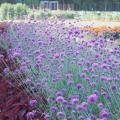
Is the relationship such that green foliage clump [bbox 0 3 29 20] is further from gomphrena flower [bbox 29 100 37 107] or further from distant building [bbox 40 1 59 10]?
gomphrena flower [bbox 29 100 37 107]

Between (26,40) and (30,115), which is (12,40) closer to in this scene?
(26,40)

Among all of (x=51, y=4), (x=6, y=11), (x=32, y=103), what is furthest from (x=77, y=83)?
(x=51, y=4)

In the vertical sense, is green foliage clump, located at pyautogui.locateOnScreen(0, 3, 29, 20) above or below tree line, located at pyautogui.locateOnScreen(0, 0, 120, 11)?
above

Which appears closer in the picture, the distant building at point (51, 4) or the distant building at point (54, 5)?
the distant building at point (51, 4)

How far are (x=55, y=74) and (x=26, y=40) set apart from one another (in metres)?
2.20

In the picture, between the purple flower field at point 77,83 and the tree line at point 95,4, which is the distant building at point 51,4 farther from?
the purple flower field at point 77,83

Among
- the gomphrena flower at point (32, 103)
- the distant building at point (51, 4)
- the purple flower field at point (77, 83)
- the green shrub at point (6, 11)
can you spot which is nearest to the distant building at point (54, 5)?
the distant building at point (51, 4)

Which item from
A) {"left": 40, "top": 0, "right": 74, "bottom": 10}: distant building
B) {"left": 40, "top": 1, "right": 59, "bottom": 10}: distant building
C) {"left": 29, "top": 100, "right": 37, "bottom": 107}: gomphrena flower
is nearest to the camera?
{"left": 29, "top": 100, "right": 37, "bottom": 107}: gomphrena flower

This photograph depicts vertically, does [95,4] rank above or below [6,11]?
below

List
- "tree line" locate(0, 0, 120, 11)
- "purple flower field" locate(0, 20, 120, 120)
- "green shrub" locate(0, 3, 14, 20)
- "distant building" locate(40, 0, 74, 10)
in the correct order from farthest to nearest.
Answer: "tree line" locate(0, 0, 120, 11), "distant building" locate(40, 0, 74, 10), "green shrub" locate(0, 3, 14, 20), "purple flower field" locate(0, 20, 120, 120)

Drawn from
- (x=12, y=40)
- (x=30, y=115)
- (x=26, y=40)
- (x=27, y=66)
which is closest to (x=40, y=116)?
(x=30, y=115)

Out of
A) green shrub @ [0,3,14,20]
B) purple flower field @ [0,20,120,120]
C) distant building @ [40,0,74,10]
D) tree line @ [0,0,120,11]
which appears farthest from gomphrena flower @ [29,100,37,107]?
tree line @ [0,0,120,11]

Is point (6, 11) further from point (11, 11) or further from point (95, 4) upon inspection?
point (95, 4)

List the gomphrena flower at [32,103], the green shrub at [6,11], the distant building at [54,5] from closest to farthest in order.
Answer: the gomphrena flower at [32,103] < the green shrub at [6,11] < the distant building at [54,5]
